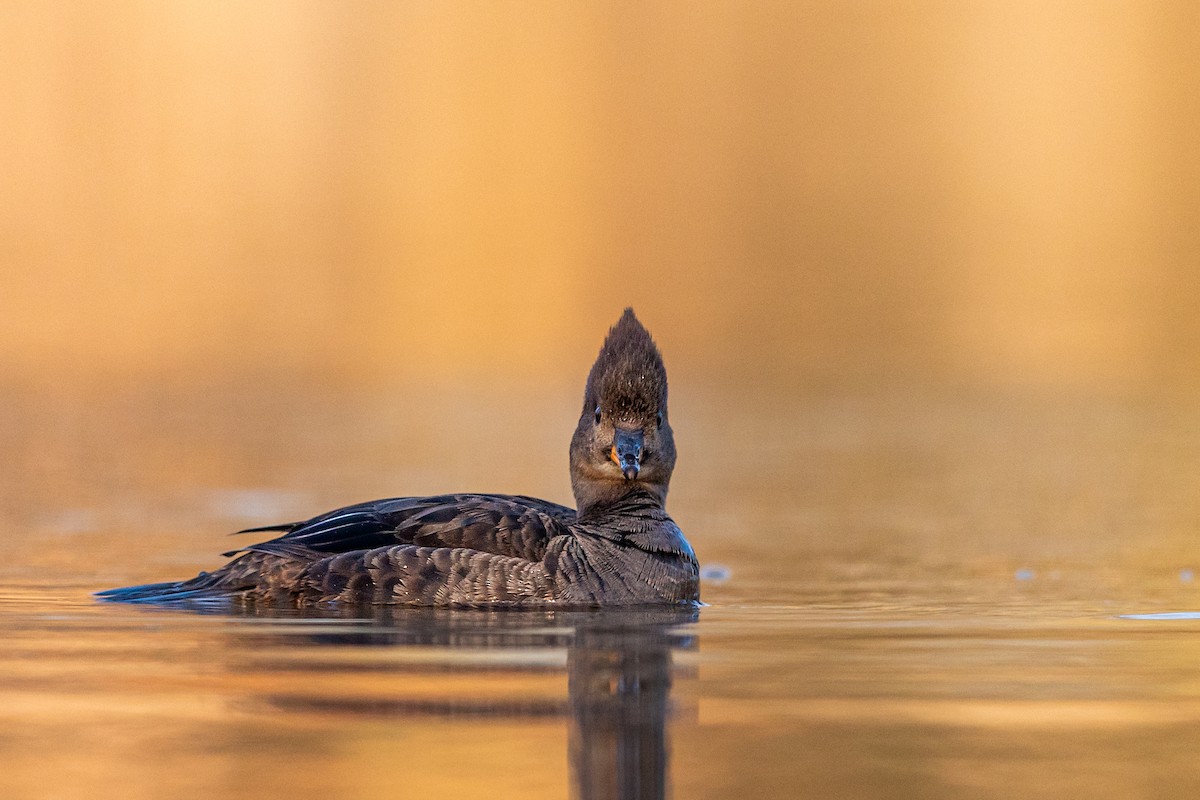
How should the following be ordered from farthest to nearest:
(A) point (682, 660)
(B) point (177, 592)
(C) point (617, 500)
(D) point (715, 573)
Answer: (D) point (715, 573) < (C) point (617, 500) < (B) point (177, 592) < (A) point (682, 660)

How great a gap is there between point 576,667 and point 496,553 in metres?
2.08

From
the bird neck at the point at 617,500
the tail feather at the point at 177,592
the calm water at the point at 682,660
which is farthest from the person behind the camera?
the bird neck at the point at 617,500

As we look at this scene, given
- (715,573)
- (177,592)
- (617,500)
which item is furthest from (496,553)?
(715,573)

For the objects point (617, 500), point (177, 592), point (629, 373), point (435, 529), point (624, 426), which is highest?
point (629, 373)

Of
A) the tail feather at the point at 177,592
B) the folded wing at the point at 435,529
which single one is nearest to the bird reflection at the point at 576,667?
the folded wing at the point at 435,529

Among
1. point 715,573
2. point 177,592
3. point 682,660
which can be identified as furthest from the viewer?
point 715,573

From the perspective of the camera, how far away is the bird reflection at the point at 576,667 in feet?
21.7

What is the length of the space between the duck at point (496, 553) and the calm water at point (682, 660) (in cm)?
32

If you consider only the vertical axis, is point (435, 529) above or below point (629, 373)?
below

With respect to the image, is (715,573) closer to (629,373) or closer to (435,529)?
(629,373)

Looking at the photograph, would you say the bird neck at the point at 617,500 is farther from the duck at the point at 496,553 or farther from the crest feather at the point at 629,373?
the crest feather at the point at 629,373

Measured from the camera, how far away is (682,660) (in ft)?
28.0

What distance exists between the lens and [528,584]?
10.2 meters

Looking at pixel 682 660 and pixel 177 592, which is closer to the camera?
pixel 682 660
